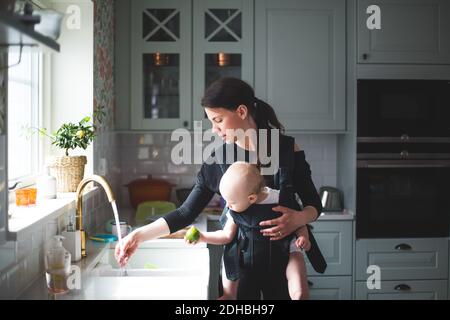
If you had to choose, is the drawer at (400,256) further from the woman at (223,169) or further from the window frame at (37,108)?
the window frame at (37,108)

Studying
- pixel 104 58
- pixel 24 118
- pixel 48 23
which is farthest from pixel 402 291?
pixel 48 23

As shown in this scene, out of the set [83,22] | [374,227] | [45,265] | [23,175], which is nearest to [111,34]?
[83,22]

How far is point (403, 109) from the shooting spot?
127 inches

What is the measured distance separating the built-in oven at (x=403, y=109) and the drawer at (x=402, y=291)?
90cm

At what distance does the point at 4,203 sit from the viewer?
1.42m

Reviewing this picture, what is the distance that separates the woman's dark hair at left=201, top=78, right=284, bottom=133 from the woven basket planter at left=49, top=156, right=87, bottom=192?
0.90 m

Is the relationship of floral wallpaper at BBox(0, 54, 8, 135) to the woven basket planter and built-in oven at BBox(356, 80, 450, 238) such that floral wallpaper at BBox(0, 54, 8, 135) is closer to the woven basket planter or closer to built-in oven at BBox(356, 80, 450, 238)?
the woven basket planter

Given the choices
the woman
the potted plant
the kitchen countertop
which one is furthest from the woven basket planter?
the woman

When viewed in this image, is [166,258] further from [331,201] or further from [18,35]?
[18,35]

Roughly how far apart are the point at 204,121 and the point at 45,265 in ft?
5.53

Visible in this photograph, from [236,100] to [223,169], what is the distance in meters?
0.24
